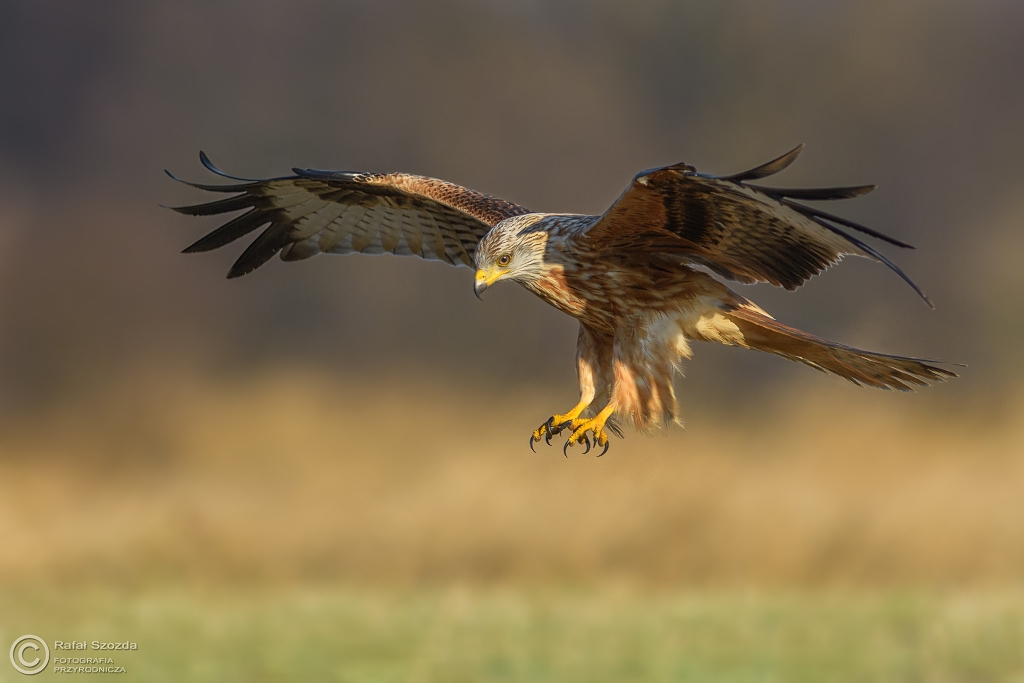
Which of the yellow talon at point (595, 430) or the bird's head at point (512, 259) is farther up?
the bird's head at point (512, 259)

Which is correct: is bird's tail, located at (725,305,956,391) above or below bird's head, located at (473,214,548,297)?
below

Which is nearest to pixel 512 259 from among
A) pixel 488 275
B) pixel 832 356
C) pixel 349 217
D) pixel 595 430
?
pixel 488 275

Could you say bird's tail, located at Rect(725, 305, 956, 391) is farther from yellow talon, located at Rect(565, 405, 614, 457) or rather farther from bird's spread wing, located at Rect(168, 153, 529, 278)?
bird's spread wing, located at Rect(168, 153, 529, 278)

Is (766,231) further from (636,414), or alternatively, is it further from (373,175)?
(373,175)

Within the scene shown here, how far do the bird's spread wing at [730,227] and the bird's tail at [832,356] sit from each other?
0.20 metres

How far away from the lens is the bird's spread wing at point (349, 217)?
5.64 m

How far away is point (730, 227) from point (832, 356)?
0.81 m

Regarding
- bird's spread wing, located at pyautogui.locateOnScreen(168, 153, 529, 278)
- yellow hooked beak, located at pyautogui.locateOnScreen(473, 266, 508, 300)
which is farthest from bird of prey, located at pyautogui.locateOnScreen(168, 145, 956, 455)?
bird's spread wing, located at pyautogui.locateOnScreen(168, 153, 529, 278)

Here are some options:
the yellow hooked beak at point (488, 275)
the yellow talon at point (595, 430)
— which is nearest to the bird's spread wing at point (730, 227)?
the yellow hooked beak at point (488, 275)

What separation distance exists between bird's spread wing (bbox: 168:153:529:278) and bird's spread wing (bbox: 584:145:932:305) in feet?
4.64

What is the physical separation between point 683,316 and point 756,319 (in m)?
0.35

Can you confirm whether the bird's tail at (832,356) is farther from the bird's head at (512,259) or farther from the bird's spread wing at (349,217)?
the bird's spread wing at (349,217)

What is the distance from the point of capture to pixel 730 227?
4.17 metres

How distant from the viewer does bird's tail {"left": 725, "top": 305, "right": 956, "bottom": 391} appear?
4.13 metres
